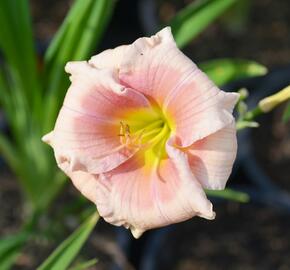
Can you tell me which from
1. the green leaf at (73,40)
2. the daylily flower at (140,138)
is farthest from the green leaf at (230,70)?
the daylily flower at (140,138)

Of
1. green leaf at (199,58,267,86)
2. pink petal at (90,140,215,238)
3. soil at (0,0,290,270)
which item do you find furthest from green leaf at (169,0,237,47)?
soil at (0,0,290,270)

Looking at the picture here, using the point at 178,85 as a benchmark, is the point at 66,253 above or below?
below

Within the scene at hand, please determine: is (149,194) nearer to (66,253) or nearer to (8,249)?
(66,253)

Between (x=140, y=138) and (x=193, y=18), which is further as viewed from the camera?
(x=193, y=18)

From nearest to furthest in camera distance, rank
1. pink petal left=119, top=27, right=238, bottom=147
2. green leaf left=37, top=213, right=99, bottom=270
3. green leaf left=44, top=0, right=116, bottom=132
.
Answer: pink petal left=119, top=27, right=238, bottom=147 < green leaf left=37, top=213, right=99, bottom=270 < green leaf left=44, top=0, right=116, bottom=132

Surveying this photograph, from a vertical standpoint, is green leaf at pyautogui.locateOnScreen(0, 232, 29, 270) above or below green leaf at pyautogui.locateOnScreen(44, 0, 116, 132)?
below

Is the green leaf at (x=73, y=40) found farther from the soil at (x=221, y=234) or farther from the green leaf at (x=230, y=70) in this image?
the soil at (x=221, y=234)

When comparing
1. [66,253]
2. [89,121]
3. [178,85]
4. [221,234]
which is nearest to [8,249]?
[66,253]

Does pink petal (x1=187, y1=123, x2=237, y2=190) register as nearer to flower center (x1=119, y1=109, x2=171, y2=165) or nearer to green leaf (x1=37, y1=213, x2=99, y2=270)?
flower center (x1=119, y1=109, x2=171, y2=165)

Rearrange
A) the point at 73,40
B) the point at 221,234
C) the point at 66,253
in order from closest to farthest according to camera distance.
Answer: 1. the point at 66,253
2. the point at 73,40
3. the point at 221,234
